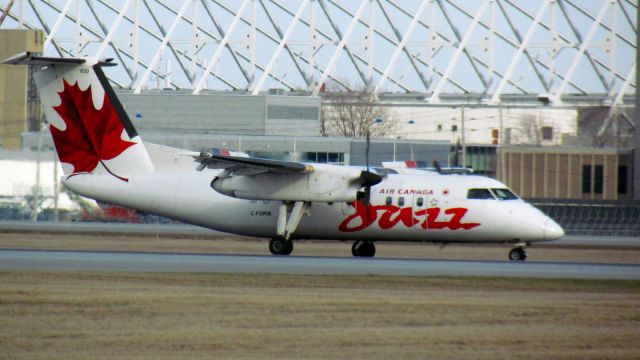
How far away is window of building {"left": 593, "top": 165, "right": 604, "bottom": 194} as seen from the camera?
7919 cm

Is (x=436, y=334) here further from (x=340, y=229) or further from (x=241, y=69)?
(x=241, y=69)

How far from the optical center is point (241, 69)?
9638 cm

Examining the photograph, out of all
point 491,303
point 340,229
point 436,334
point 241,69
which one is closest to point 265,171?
point 340,229

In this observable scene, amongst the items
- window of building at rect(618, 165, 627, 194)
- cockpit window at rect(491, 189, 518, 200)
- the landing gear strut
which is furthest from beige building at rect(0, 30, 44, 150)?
cockpit window at rect(491, 189, 518, 200)

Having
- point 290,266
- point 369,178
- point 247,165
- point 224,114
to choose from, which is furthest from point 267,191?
point 224,114

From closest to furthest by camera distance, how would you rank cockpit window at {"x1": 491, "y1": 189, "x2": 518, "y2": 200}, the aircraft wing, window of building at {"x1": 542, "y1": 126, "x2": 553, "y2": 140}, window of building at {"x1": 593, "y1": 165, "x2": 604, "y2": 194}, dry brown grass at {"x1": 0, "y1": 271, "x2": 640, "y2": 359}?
dry brown grass at {"x1": 0, "y1": 271, "x2": 640, "y2": 359} < the aircraft wing < cockpit window at {"x1": 491, "y1": 189, "x2": 518, "y2": 200} < window of building at {"x1": 593, "y1": 165, "x2": 604, "y2": 194} < window of building at {"x1": 542, "y1": 126, "x2": 553, "y2": 140}

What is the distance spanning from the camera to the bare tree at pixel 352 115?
86.1 meters

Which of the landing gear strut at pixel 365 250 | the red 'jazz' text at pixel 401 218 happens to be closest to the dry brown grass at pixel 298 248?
the landing gear strut at pixel 365 250

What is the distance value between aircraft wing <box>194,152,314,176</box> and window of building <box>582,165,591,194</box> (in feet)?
157

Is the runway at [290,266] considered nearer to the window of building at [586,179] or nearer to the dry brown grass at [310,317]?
the dry brown grass at [310,317]

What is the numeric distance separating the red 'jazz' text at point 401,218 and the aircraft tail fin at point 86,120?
7472 mm

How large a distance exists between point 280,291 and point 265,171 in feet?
35.5

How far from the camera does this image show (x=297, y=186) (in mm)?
35844

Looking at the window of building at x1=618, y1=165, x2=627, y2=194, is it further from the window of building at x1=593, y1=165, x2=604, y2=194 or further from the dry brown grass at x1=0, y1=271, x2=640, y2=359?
the dry brown grass at x1=0, y1=271, x2=640, y2=359
